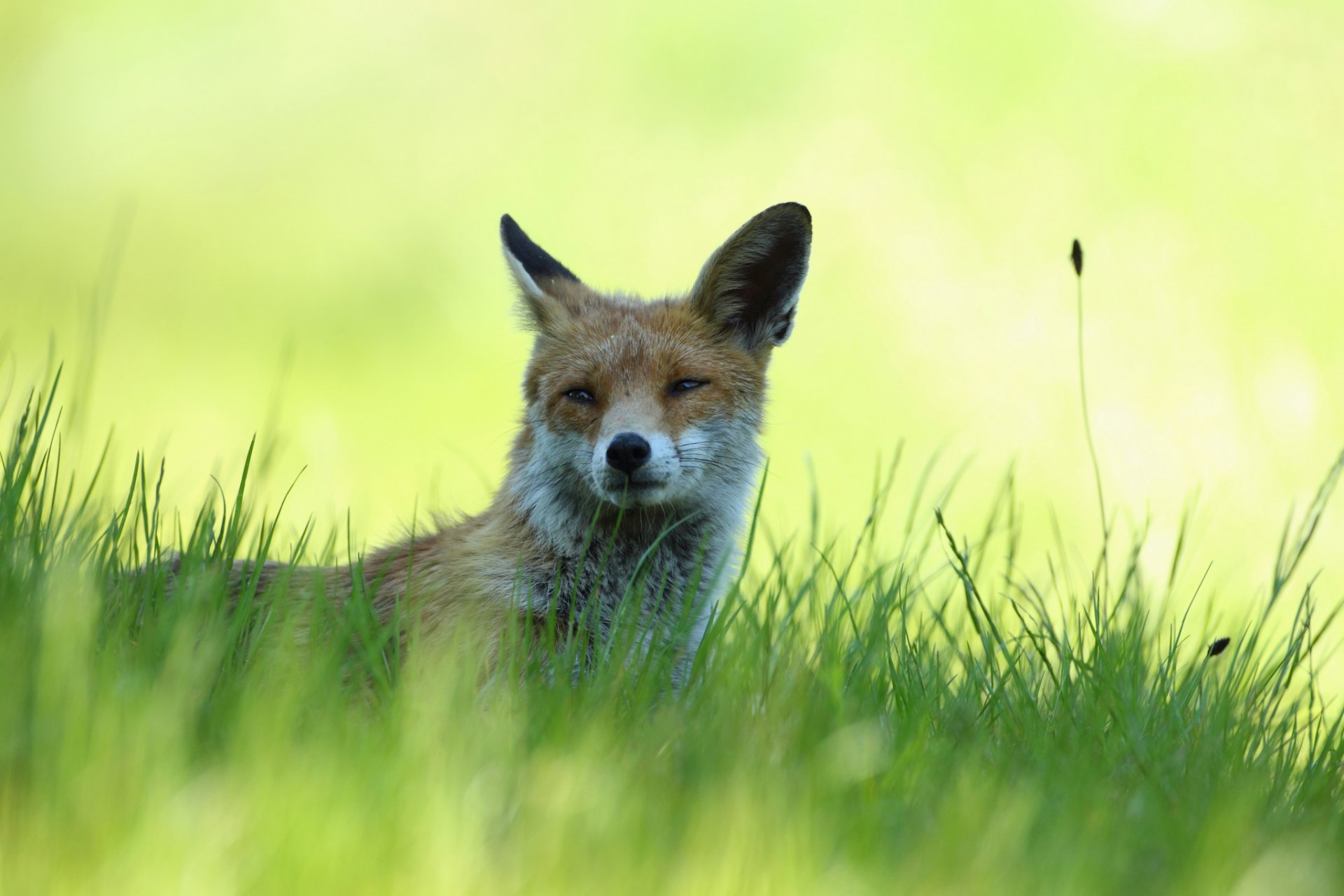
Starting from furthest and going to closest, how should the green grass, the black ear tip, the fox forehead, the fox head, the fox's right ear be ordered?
1. the fox's right ear
2. the black ear tip
3. the fox forehead
4. the fox head
5. the green grass

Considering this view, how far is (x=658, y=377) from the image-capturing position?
5066 mm

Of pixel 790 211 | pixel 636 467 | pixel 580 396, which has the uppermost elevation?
pixel 790 211

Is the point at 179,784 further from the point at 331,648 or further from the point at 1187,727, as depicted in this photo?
the point at 1187,727

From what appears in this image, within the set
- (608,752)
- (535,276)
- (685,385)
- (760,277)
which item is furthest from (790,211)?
(608,752)

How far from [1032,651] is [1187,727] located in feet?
3.93

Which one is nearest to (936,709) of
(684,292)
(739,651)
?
(739,651)

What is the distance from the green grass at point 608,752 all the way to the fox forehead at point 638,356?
1.20 m

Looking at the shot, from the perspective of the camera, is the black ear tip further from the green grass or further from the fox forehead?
the green grass

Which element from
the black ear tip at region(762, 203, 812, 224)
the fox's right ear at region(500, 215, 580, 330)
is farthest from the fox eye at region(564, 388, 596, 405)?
the black ear tip at region(762, 203, 812, 224)

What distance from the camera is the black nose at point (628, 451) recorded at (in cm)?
455

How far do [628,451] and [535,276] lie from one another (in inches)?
64.4

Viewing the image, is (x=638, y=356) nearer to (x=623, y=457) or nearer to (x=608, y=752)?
(x=623, y=457)

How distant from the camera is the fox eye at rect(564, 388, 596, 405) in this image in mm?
5090

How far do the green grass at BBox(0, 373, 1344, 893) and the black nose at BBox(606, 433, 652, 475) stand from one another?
0.71 metres
